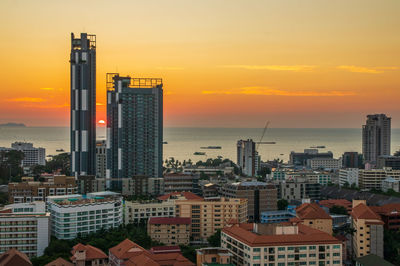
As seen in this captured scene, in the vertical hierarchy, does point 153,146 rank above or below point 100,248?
above

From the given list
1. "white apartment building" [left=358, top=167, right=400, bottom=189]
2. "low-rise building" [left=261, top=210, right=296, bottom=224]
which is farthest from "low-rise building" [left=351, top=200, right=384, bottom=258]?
"white apartment building" [left=358, top=167, right=400, bottom=189]

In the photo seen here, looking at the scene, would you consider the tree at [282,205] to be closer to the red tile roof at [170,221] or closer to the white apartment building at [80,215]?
the red tile roof at [170,221]

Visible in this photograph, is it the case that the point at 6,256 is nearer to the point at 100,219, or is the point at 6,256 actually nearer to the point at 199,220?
the point at 100,219

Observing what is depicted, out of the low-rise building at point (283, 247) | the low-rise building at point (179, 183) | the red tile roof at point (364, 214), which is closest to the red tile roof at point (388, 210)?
the red tile roof at point (364, 214)

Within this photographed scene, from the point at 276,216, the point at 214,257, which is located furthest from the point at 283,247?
the point at 276,216

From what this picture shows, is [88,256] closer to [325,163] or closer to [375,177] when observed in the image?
[375,177]

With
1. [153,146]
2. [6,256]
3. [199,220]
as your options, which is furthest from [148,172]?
[6,256]

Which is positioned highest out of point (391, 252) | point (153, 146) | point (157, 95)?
point (157, 95)
